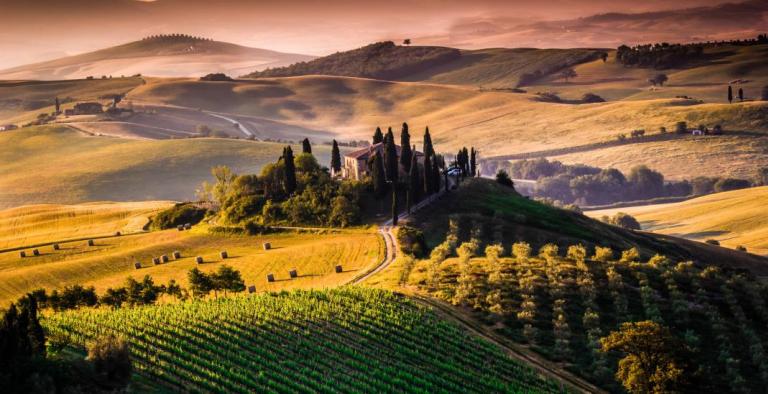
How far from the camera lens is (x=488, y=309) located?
236 ft

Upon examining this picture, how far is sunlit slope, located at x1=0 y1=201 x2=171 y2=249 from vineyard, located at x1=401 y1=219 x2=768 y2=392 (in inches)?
2465

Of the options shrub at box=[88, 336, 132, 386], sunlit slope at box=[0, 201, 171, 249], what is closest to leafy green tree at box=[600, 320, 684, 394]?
shrub at box=[88, 336, 132, 386]

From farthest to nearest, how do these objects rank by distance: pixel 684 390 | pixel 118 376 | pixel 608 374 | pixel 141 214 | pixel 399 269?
pixel 141 214 → pixel 399 269 → pixel 608 374 → pixel 684 390 → pixel 118 376

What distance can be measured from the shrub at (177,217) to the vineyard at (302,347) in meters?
60.3

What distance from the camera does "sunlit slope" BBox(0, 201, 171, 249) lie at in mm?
125500

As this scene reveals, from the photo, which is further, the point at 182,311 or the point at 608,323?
the point at 608,323

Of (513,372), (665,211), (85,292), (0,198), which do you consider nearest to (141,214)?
(85,292)

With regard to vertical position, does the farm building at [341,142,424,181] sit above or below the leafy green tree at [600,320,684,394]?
above

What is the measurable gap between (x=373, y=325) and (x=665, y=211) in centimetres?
14547

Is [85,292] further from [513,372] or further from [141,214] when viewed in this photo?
[141,214]

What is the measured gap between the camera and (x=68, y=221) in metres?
141

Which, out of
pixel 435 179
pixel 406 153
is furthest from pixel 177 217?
pixel 435 179

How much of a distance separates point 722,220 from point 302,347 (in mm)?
126648

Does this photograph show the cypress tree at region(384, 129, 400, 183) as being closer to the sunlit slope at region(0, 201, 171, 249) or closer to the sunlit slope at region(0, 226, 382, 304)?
the sunlit slope at region(0, 226, 382, 304)
